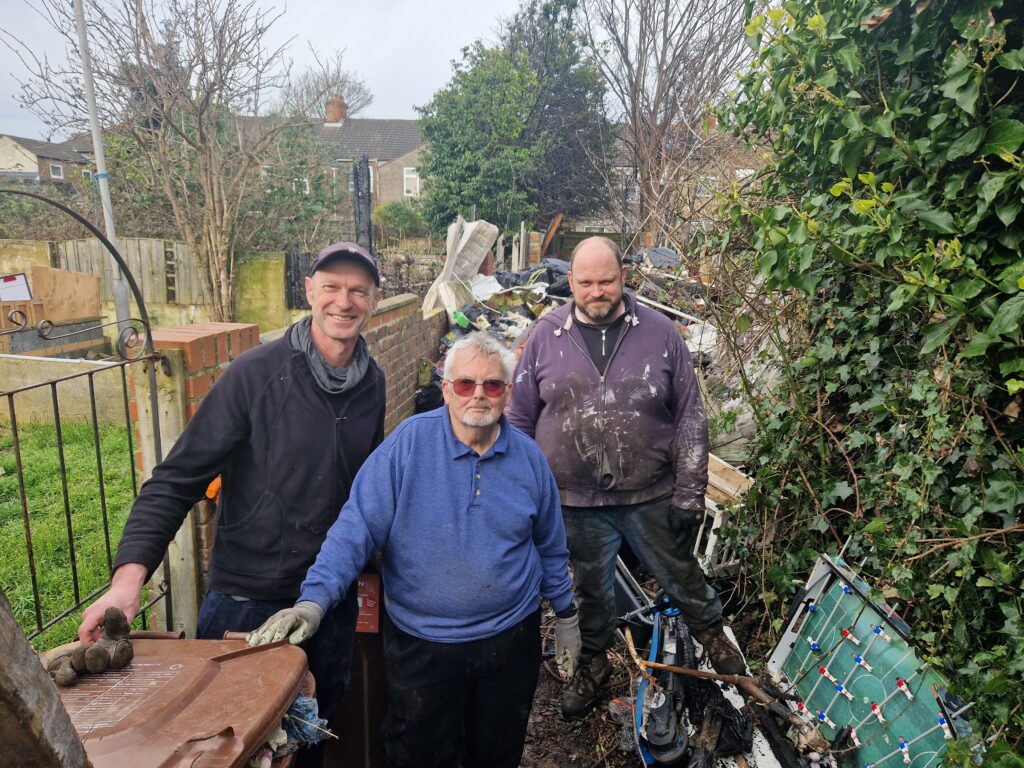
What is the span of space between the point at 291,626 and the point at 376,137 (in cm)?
4100

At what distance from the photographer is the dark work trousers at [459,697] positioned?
214 cm

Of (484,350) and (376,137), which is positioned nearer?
(484,350)

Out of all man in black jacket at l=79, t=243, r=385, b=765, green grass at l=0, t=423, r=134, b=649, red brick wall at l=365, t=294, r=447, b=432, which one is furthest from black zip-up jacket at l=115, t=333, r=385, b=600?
red brick wall at l=365, t=294, r=447, b=432

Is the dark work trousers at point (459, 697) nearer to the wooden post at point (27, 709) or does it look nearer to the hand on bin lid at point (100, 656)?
the hand on bin lid at point (100, 656)

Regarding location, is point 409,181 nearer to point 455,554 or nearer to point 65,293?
point 65,293

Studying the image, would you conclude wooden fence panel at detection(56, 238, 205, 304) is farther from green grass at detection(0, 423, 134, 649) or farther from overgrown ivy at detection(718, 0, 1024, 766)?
overgrown ivy at detection(718, 0, 1024, 766)

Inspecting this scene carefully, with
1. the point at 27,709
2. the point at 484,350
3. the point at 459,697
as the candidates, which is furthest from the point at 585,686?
the point at 27,709

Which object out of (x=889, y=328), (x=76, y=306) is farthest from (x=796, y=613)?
(x=76, y=306)

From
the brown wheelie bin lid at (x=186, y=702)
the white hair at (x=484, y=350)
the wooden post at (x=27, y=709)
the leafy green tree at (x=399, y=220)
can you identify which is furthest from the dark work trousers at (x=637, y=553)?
the leafy green tree at (x=399, y=220)

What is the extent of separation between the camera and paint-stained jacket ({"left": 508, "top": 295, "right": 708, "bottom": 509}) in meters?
2.92

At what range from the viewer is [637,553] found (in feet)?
10.2

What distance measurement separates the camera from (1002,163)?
2.08 meters

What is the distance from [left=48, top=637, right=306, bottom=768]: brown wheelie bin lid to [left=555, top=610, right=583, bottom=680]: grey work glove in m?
1.16

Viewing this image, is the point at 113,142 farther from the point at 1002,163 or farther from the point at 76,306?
the point at 1002,163
